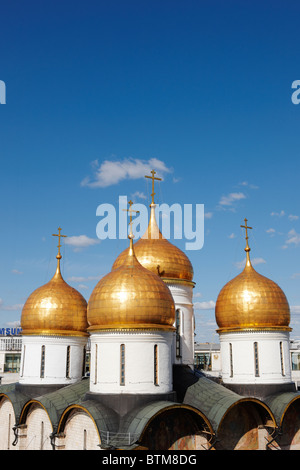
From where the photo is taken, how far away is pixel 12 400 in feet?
68.9

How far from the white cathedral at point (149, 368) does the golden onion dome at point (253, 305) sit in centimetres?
4

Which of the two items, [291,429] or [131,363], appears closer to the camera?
[131,363]

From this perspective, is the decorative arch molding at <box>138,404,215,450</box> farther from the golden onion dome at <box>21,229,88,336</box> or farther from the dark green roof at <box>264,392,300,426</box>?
the golden onion dome at <box>21,229,88,336</box>

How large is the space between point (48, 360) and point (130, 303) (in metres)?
7.57

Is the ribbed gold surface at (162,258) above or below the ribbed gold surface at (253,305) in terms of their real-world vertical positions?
above

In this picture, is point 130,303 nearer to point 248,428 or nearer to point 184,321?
point 184,321

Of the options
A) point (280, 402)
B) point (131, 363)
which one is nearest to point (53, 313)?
point (131, 363)

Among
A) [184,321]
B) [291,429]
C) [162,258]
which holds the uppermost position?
[162,258]

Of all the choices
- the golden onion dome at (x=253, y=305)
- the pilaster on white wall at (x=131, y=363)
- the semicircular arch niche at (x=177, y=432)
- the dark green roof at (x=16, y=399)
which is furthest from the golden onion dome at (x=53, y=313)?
the semicircular arch niche at (x=177, y=432)

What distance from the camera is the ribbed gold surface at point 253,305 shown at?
20.1m

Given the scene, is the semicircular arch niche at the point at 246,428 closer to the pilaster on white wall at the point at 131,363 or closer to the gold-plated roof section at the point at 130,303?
the pilaster on white wall at the point at 131,363

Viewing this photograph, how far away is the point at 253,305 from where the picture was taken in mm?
20188

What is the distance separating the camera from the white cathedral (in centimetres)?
1602
